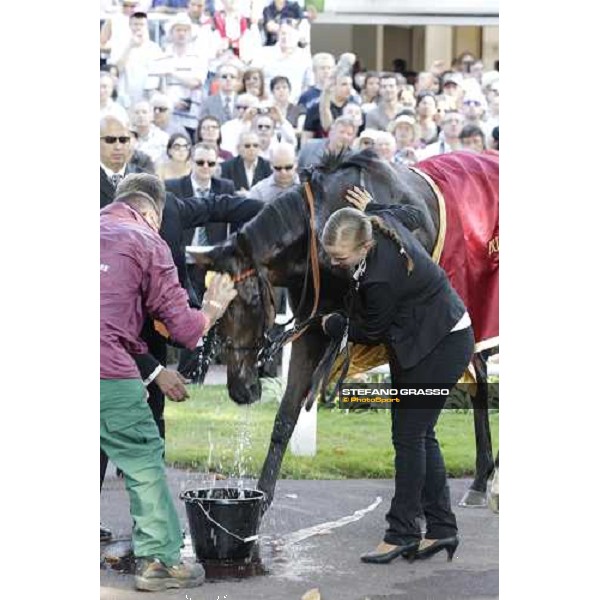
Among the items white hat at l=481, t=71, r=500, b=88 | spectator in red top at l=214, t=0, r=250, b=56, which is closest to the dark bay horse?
spectator in red top at l=214, t=0, r=250, b=56

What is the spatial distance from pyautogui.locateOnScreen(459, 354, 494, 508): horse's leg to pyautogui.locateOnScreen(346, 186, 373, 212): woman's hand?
2.98 ft

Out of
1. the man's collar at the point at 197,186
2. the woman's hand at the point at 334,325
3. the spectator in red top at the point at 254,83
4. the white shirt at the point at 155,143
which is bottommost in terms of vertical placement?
the woman's hand at the point at 334,325

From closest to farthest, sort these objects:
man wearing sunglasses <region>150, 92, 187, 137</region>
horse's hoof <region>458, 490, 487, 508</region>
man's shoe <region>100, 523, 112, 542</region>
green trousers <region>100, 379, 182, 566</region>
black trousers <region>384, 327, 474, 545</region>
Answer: green trousers <region>100, 379, 182, 566</region> → black trousers <region>384, 327, 474, 545</region> → man's shoe <region>100, 523, 112, 542</region> → horse's hoof <region>458, 490, 487, 508</region> → man wearing sunglasses <region>150, 92, 187, 137</region>

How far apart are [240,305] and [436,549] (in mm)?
1370

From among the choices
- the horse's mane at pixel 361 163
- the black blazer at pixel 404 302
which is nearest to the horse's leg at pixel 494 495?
the black blazer at pixel 404 302

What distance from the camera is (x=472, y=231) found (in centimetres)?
844

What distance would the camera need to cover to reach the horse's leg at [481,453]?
823 cm

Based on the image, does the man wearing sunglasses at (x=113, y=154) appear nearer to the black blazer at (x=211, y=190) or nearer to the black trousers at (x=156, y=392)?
the black blazer at (x=211, y=190)

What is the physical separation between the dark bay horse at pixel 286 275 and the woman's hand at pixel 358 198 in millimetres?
28

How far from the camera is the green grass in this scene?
7930 millimetres

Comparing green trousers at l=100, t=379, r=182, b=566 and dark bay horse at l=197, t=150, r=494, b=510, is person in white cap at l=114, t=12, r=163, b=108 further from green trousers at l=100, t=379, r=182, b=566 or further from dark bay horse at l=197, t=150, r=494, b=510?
green trousers at l=100, t=379, r=182, b=566

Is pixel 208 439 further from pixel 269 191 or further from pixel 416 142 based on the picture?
pixel 416 142

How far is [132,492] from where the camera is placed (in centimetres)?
725
